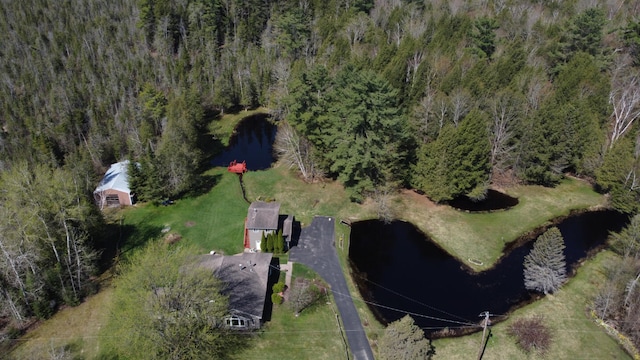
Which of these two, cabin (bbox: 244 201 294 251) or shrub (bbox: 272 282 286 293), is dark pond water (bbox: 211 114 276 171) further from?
shrub (bbox: 272 282 286 293)

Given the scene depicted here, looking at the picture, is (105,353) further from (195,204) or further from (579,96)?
(579,96)

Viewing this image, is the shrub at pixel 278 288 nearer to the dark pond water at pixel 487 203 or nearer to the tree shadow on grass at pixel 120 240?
the tree shadow on grass at pixel 120 240

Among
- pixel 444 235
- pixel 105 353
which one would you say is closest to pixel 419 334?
pixel 444 235

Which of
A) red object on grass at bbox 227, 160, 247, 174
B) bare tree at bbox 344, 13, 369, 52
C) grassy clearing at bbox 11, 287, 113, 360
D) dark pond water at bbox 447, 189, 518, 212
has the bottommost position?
grassy clearing at bbox 11, 287, 113, 360

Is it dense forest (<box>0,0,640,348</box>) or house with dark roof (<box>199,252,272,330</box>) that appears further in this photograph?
dense forest (<box>0,0,640,348</box>)

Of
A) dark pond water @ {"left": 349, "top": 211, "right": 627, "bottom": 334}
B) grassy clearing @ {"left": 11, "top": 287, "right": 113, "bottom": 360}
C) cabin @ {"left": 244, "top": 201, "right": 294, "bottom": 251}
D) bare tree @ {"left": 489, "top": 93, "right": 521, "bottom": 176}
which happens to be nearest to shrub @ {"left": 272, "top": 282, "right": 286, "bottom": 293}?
cabin @ {"left": 244, "top": 201, "right": 294, "bottom": 251}
